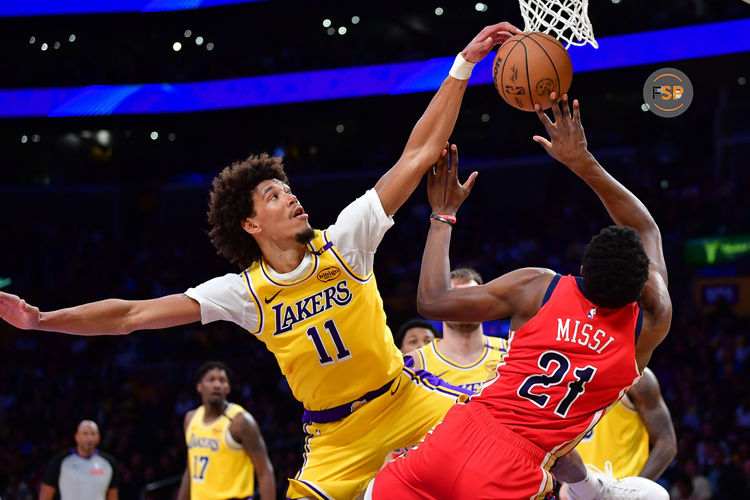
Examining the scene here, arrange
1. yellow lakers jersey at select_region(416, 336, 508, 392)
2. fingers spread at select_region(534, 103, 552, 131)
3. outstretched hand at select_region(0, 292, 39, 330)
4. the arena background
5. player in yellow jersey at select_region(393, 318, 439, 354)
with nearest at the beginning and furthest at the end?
outstretched hand at select_region(0, 292, 39, 330), fingers spread at select_region(534, 103, 552, 131), yellow lakers jersey at select_region(416, 336, 508, 392), player in yellow jersey at select_region(393, 318, 439, 354), the arena background

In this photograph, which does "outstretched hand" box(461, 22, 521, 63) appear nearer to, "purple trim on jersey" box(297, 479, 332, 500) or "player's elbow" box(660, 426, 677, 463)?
"purple trim on jersey" box(297, 479, 332, 500)

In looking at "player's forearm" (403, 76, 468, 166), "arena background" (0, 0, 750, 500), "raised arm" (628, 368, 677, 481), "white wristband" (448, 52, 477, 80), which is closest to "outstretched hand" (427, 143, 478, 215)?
"player's forearm" (403, 76, 468, 166)

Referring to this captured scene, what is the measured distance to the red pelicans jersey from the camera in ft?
10.8

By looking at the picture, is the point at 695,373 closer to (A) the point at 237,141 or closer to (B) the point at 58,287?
(A) the point at 237,141

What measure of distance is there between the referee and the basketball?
6.62 m

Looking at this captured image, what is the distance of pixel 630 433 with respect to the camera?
5.53 metres

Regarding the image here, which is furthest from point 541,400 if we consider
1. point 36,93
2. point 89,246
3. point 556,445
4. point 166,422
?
point 89,246

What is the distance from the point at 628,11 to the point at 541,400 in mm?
13723

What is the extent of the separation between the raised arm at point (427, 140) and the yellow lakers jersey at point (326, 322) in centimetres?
38

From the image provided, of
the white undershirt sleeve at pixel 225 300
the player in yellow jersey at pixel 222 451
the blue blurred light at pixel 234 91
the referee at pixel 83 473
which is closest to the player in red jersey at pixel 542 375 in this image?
the white undershirt sleeve at pixel 225 300

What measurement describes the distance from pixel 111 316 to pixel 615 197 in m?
2.41

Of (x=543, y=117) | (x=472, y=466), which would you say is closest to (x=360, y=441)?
(x=472, y=466)

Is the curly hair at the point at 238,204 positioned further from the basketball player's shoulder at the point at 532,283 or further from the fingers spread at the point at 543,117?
the basketball player's shoulder at the point at 532,283

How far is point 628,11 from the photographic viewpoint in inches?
608
